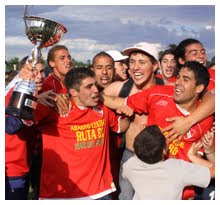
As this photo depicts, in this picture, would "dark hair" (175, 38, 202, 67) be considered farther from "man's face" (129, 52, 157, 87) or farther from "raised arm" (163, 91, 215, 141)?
"raised arm" (163, 91, 215, 141)

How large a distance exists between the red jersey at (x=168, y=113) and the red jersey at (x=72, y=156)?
0.54 metres

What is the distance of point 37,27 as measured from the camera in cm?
369

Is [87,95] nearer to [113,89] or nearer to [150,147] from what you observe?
[113,89]

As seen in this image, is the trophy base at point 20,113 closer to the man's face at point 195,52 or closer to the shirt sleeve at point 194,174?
the shirt sleeve at point 194,174

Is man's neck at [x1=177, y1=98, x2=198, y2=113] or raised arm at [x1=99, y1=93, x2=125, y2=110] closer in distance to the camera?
man's neck at [x1=177, y1=98, x2=198, y2=113]

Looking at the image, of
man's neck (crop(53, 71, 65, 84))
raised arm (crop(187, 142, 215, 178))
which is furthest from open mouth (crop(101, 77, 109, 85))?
raised arm (crop(187, 142, 215, 178))

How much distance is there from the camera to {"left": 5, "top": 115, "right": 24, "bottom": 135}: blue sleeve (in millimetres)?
3490

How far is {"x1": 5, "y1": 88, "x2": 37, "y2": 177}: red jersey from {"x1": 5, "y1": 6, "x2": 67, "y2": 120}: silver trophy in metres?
0.76

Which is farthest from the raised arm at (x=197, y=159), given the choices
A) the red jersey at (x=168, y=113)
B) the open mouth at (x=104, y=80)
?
the open mouth at (x=104, y=80)

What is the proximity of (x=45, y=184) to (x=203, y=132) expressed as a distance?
64.2 inches

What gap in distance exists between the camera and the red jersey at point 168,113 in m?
3.52

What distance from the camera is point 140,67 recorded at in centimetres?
394

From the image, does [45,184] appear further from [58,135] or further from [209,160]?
[209,160]
